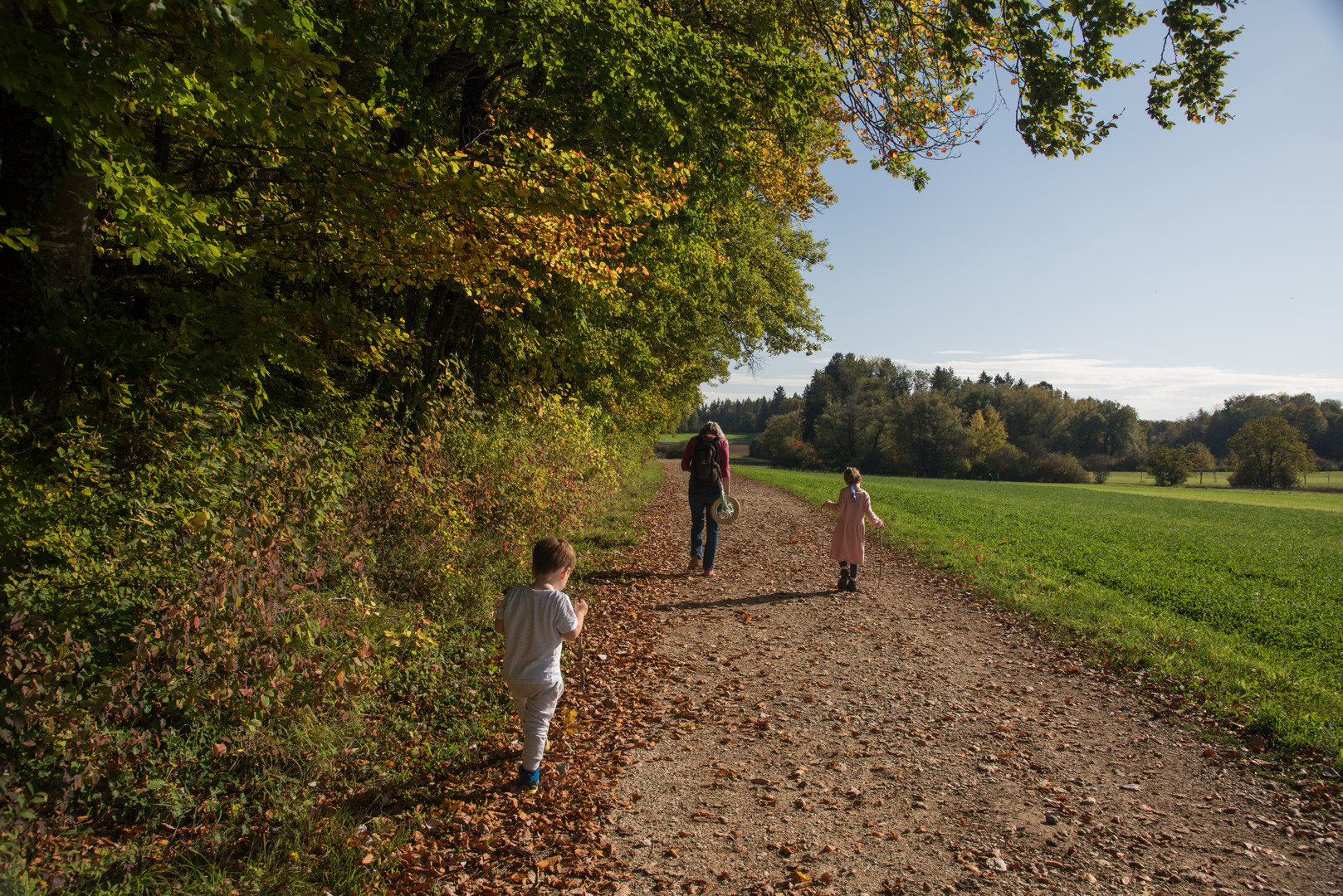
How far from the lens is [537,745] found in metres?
4.07

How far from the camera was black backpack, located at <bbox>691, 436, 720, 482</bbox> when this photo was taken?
945cm

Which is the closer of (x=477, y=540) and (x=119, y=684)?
(x=119, y=684)

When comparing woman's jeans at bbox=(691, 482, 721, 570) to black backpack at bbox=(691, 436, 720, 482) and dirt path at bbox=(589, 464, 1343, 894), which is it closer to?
black backpack at bbox=(691, 436, 720, 482)

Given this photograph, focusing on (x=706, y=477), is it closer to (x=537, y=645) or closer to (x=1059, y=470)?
(x=537, y=645)

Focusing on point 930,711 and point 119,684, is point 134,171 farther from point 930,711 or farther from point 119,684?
point 930,711

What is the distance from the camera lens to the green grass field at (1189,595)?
5703 mm

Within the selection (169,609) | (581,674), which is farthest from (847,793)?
(169,609)

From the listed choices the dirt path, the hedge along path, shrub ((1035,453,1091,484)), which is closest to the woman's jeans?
the dirt path

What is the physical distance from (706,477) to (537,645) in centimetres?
567

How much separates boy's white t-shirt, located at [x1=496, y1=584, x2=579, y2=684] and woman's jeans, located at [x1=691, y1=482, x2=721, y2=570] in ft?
18.1

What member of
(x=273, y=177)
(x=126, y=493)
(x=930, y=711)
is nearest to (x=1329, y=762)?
(x=930, y=711)

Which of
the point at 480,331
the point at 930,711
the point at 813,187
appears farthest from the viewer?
the point at 813,187

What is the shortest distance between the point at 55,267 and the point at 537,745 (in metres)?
4.76

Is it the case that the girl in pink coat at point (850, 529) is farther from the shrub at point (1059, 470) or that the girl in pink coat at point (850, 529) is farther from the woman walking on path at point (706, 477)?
the shrub at point (1059, 470)
